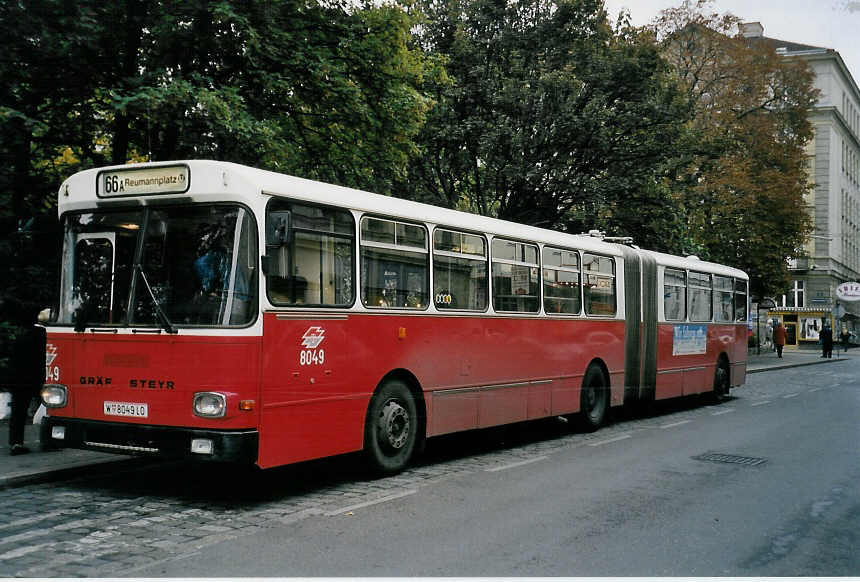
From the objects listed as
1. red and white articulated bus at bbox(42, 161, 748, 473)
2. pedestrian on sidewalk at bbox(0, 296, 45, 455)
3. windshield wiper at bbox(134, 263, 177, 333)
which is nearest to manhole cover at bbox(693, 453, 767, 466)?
red and white articulated bus at bbox(42, 161, 748, 473)

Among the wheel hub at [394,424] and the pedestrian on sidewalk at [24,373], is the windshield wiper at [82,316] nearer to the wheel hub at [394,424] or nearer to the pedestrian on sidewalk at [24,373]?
the pedestrian on sidewalk at [24,373]

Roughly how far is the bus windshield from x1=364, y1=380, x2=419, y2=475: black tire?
7.06 feet

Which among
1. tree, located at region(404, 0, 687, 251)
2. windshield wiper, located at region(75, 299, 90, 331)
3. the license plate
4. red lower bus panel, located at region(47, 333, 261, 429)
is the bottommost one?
the license plate

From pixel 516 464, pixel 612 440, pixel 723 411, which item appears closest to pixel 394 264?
pixel 516 464

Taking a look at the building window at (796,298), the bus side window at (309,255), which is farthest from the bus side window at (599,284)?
the building window at (796,298)

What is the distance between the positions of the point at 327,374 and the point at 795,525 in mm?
4350

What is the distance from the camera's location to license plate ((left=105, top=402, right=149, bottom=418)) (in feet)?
25.3

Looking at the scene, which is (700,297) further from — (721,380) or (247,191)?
(247,191)

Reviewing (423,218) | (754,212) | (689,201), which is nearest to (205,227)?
(423,218)

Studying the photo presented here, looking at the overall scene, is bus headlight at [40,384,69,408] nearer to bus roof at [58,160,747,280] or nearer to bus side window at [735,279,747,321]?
bus roof at [58,160,747,280]

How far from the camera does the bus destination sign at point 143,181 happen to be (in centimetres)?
780

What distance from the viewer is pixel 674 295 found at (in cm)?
1719

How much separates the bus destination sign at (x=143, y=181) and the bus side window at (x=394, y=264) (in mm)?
1956

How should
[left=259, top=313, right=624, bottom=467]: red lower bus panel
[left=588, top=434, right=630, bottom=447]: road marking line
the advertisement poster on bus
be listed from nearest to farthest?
[left=259, top=313, right=624, bottom=467]: red lower bus panel
[left=588, top=434, right=630, bottom=447]: road marking line
the advertisement poster on bus
